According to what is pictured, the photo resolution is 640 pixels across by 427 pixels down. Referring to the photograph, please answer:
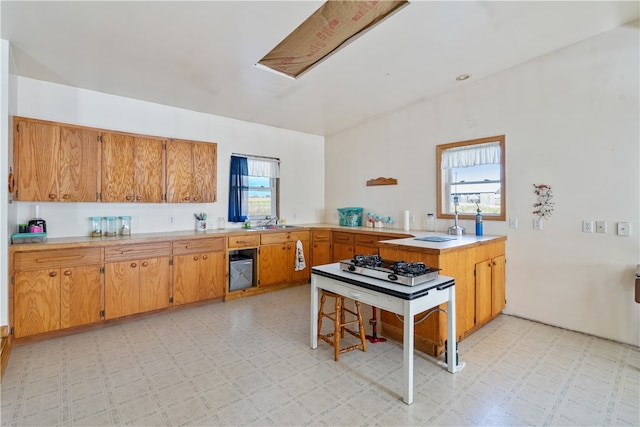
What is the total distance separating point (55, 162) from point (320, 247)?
11.3ft

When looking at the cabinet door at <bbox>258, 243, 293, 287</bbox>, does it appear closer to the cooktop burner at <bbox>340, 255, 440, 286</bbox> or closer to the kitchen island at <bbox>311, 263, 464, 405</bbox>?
the kitchen island at <bbox>311, 263, 464, 405</bbox>

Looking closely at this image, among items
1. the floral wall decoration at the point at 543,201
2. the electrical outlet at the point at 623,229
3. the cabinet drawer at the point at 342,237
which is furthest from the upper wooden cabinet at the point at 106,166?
the electrical outlet at the point at 623,229

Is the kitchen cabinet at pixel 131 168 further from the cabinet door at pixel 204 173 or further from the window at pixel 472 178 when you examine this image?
the window at pixel 472 178

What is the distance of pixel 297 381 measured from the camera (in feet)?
7.39

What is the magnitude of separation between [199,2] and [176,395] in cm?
279

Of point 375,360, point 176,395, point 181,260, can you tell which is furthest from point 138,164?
point 375,360

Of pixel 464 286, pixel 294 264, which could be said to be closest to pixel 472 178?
pixel 464 286

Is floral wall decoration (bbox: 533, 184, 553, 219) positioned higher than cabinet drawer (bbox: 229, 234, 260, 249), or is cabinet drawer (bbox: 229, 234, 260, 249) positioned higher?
floral wall decoration (bbox: 533, 184, 553, 219)

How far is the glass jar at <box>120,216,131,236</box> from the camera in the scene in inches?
144

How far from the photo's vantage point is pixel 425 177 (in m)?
4.35

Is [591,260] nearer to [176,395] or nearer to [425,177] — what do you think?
[425,177]

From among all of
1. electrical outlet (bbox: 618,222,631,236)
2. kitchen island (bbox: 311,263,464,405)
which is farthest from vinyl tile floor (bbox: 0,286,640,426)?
electrical outlet (bbox: 618,222,631,236)

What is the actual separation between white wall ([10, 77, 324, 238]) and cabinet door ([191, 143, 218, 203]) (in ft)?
1.03

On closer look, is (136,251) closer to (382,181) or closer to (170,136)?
(170,136)
